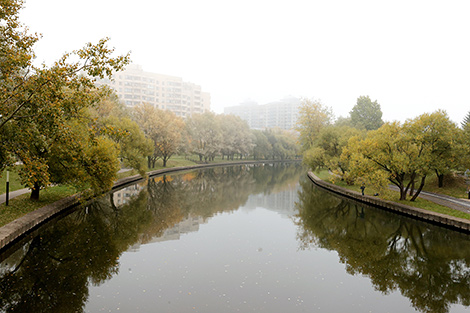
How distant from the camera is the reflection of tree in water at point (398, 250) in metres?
13.0

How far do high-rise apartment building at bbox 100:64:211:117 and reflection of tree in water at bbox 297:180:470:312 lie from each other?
5600 inches

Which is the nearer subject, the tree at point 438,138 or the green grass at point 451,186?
the tree at point 438,138

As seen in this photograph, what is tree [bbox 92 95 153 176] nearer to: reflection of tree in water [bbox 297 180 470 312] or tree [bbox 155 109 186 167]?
tree [bbox 155 109 186 167]

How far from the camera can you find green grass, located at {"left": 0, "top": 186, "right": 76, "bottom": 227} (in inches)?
745

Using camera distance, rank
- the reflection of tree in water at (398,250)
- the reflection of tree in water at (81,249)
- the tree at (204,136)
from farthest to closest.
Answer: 1. the tree at (204,136)
2. the reflection of tree in water at (398,250)
3. the reflection of tree in water at (81,249)

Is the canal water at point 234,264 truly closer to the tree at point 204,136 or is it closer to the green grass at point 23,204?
the green grass at point 23,204

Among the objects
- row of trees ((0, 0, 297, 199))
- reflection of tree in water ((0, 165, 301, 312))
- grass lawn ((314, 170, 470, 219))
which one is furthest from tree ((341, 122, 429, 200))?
row of trees ((0, 0, 297, 199))

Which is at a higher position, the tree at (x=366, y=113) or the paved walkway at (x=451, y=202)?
the tree at (x=366, y=113)

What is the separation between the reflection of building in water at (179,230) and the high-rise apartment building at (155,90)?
13767 cm

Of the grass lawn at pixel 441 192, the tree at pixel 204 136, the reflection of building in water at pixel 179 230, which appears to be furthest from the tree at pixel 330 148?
the tree at pixel 204 136

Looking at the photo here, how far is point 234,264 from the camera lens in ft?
49.8

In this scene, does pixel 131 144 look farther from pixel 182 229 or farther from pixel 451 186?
pixel 451 186

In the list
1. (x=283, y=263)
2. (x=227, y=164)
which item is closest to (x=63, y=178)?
(x=283, y=263)

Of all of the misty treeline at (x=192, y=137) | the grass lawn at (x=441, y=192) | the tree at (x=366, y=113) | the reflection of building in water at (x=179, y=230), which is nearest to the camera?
the reflection of building in water at (x=179, y=230)
